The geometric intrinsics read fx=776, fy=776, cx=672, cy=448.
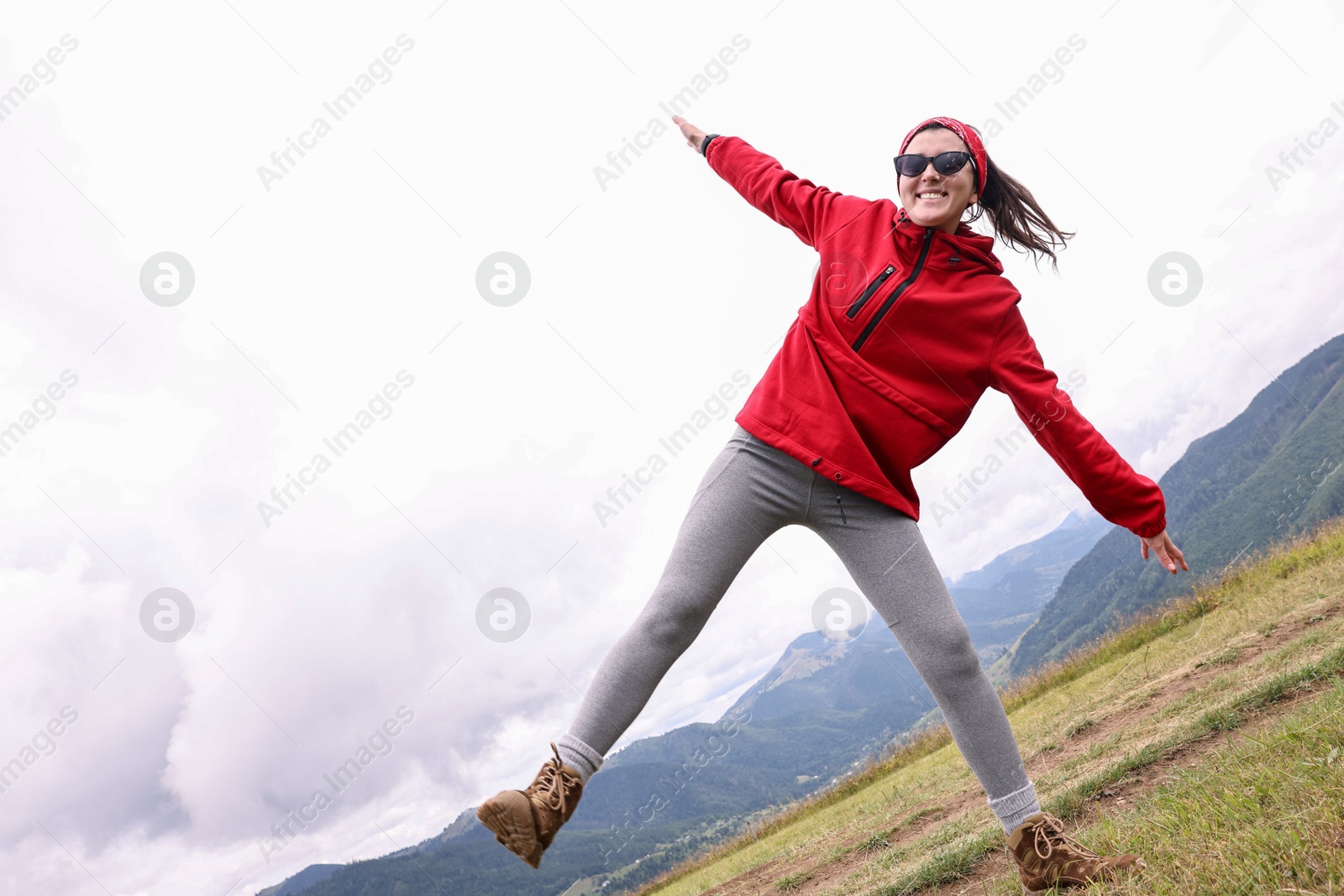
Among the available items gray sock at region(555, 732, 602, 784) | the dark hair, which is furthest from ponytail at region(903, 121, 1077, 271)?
gray sock at region(555, 732, 602, 784)

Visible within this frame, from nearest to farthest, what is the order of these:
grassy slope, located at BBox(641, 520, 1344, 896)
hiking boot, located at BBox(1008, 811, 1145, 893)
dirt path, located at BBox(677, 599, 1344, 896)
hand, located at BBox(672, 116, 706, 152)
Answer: grassy slope, located at BBox(641, 520, 1344, 896) → hiking boot, located at BBox(1008, 811, 1145, 893) → dirt path, located at BBox(677, 599, 1344, 896) → hand, located at BBox(672, 116, 706, 152)

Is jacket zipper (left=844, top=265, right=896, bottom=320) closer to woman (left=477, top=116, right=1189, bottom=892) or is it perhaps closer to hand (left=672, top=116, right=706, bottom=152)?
woman (left=477, top=116, right=1189, bottom=892)

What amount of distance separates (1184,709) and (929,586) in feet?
9.51

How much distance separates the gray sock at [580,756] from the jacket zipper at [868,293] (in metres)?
1.71

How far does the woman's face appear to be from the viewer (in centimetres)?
287

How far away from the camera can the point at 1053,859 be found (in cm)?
234

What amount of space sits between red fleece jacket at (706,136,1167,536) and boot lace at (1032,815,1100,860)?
1.05 m

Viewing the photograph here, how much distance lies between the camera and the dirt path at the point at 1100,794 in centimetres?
313

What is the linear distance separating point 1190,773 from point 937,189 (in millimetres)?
2283

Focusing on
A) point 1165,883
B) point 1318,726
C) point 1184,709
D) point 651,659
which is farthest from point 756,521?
point 1184,709

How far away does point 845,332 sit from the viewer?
2783mm

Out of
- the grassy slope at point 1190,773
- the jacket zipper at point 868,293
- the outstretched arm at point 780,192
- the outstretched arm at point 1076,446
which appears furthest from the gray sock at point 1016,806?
the outstretched arm at point 780,192

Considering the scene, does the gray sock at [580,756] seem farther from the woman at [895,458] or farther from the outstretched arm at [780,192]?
the outstretched arm at [780,192]

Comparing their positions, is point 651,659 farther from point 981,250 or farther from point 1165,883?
point 981,250
